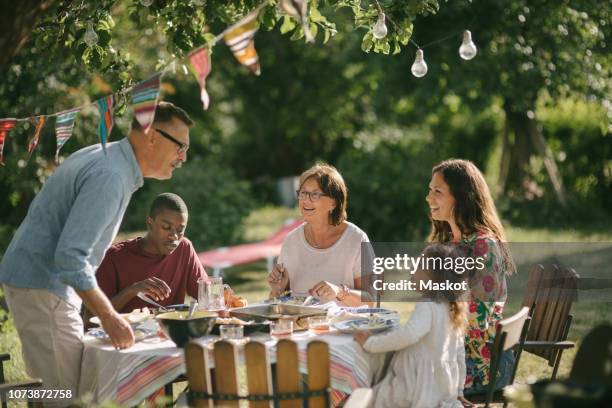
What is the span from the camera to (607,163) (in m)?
16.6

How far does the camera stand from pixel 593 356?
3.37m

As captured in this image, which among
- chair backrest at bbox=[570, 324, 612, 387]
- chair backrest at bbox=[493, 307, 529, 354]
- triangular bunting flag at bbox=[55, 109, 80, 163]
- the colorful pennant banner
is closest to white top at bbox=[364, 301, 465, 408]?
chair backrest at bbox=[493, 307, 529, 354]

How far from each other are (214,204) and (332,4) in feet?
26.4

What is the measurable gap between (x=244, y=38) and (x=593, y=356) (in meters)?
1.99

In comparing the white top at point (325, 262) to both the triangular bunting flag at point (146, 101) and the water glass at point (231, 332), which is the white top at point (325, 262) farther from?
the triangular bunting flag at point (146, 101)

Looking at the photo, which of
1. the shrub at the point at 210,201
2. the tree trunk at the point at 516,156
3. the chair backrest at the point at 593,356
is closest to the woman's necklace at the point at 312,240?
the chair backrest at the point at 593,356

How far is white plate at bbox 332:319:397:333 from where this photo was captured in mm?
4119

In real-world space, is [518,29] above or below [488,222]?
above

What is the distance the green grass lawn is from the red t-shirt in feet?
6.38

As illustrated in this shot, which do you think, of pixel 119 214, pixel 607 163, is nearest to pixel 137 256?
pixel 119 214

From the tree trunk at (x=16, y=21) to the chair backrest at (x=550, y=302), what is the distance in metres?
3.11

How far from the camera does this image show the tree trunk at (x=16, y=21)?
349cm

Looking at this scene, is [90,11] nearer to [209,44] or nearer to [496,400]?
[209,44]

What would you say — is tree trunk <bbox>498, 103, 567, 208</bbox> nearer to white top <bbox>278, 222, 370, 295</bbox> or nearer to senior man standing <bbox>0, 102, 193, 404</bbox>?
white top <bbox>278, 222, 370, 295</bbox>
